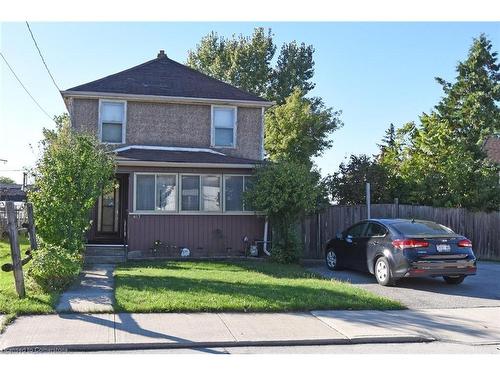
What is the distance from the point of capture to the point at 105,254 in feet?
47.2

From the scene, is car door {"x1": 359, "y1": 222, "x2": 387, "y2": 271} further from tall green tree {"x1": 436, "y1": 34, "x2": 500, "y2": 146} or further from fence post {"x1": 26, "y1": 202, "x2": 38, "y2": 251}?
tall green tree {"x1": 436, "y1": 34, "x2": 500, "y2": 146}

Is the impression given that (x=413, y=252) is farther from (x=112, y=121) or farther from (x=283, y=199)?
(x=112, y=121)

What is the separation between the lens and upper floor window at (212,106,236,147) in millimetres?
17734

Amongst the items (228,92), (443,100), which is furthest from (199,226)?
(443,100)

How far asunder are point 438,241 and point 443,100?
18406 millimetres

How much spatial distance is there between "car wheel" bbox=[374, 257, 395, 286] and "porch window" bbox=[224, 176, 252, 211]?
543 cm

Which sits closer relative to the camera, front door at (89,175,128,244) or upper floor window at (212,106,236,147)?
front door at (89,175,128,244)

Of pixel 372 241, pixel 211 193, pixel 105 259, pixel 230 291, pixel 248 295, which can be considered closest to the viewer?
pixel 248 295

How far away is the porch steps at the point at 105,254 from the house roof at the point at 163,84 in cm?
527

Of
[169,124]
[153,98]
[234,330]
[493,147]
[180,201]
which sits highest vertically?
[493,147]

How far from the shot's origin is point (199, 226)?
50.6 feet

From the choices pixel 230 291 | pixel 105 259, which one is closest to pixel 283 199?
pixel 105 259

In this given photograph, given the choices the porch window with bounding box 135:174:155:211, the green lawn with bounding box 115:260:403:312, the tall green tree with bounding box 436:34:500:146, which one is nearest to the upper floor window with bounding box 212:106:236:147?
the porch window with bounding box 135:174:155:211

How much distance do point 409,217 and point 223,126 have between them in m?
7.11
